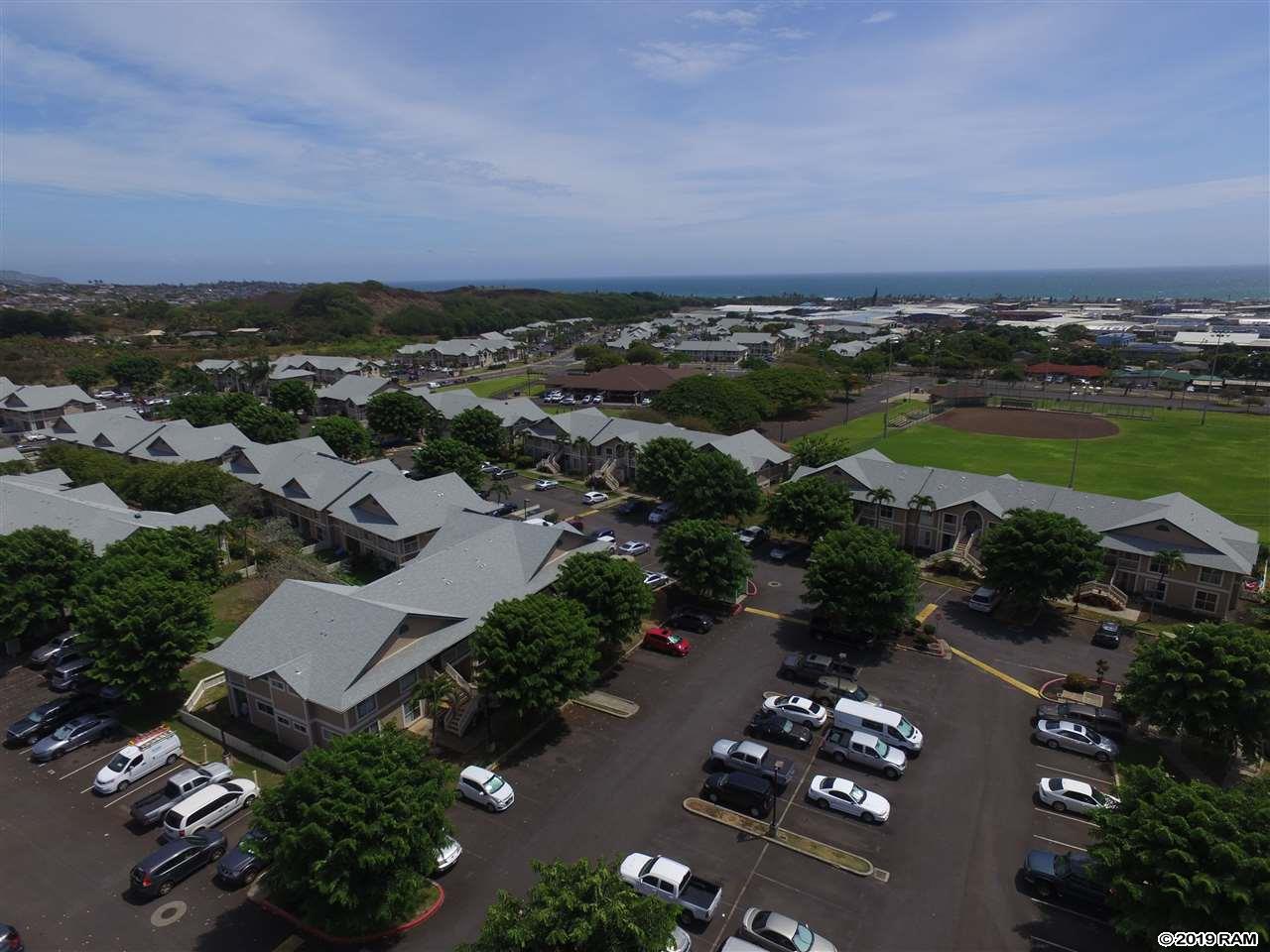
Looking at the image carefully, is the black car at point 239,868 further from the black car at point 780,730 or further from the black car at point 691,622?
the black car at point 691,622

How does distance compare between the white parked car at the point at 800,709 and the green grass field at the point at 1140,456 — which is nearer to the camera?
the white parked car at the point at 800,709

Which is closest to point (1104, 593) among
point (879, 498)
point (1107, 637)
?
point (1107, 637)

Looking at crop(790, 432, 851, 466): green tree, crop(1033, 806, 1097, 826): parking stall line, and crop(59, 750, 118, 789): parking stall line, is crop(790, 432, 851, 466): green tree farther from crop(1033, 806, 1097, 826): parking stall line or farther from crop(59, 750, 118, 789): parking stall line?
crop(59, 750, 118, 789): parking stall line

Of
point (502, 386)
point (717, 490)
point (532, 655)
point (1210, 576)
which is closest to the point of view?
point (532, 655)

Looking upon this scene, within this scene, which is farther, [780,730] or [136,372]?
[136,372]

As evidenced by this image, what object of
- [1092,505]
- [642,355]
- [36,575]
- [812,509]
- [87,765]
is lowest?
[87,765]

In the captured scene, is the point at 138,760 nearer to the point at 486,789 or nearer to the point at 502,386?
the point at 486,789

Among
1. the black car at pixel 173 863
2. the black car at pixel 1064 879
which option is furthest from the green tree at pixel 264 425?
the black car at pixel 1064 879
